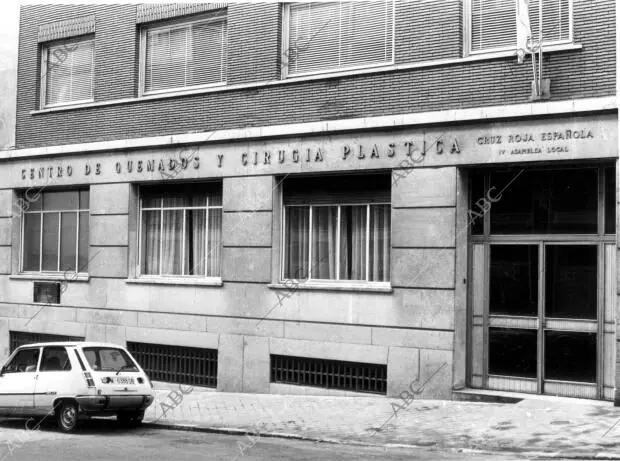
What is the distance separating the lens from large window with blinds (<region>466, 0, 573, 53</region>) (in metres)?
Answer: 14.4

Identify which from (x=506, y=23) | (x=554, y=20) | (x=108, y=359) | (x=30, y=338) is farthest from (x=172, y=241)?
(x=554, y=20)

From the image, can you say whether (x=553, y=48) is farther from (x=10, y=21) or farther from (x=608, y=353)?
(x=10, y=21)

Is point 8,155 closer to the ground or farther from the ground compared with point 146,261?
farther from the ground

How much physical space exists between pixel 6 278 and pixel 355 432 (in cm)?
1204

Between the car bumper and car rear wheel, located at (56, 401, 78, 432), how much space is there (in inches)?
8.4

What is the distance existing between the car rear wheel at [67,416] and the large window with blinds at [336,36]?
7.75m

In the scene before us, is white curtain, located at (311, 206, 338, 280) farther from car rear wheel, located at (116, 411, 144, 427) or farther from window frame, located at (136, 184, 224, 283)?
car rear wheel, located at (116, 411, 144, 427)

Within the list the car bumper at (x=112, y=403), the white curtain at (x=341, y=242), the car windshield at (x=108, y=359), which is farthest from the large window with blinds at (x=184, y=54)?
the car bumper at (x=112, y=403)

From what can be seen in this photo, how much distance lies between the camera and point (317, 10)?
1711 centimetres

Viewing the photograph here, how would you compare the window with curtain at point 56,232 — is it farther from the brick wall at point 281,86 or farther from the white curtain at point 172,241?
the white curtain at point 172,241

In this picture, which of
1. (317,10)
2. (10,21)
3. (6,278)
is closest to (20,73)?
(10,21)

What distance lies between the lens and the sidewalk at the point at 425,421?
11.5 metres

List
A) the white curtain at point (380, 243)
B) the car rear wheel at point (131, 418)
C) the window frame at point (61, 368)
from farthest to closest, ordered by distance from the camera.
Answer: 1. the white curtain at point (380, 243)
2. the car rear wheel at point (131, 418)
3. the window frame at point (61, 368)

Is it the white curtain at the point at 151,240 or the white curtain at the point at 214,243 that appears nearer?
the white curtain at the point at 214,243
